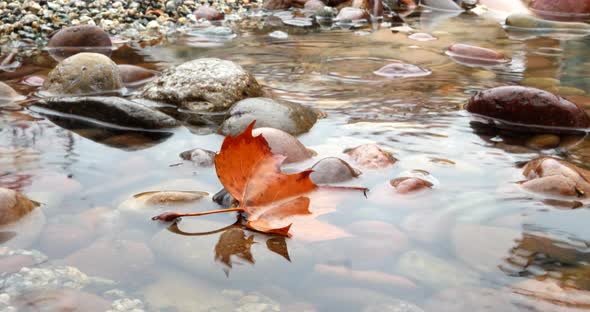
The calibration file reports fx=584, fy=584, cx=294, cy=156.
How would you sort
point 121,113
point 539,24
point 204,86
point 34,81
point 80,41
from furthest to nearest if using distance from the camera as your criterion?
1. point 539,24
2. point 80,41
3. point 34,81
4. point 204,86
5. point 121,113

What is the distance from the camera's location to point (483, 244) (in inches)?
74.8

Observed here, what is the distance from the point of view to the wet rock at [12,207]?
1894mm

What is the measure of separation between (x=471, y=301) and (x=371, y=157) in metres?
1.04

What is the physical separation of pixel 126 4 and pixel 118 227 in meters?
5.94

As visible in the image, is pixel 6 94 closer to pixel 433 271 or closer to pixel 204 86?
pixel 204 86

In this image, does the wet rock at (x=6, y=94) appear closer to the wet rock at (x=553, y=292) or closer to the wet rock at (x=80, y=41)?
the wet rock at (x=80, y=41)

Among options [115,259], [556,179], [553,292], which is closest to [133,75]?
[115,259]

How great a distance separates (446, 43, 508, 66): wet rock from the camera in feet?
16.0

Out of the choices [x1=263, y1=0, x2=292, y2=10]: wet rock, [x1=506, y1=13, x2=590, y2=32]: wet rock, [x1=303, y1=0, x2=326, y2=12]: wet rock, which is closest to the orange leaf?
[x1=506, y1=13, x2=590, y2=32]: wet rock

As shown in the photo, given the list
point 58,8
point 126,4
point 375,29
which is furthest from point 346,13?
point 58,8

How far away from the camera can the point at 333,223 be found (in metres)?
2.03

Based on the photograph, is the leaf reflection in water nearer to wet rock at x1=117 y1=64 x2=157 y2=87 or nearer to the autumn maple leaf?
the autumn maple leaf

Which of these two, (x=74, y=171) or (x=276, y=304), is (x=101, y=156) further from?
(x=276, y=304)

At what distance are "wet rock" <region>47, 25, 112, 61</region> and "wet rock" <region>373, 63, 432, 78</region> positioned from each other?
251 cm
